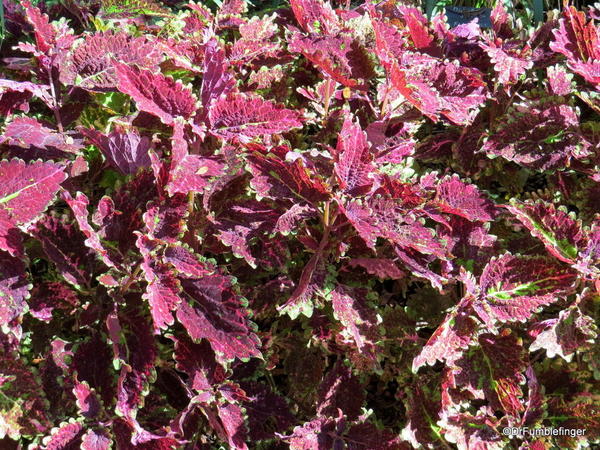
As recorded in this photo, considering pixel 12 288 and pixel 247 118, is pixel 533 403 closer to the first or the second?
pixel 247 118

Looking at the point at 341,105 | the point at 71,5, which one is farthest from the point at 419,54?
the point at 71,5

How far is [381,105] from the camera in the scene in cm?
155

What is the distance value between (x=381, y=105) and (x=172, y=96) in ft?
1.80

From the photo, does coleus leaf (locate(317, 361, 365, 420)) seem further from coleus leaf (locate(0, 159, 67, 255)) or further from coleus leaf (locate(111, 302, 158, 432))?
coleus leaf (locate(0, 159, 67, 255))

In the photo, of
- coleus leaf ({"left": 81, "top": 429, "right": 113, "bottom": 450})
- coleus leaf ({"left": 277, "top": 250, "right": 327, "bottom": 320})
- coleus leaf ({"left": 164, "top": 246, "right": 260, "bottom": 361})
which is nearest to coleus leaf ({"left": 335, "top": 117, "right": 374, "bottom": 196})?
coleus leaf ({"left": 277, "top": 250, "right": 327, "bottom": 320})

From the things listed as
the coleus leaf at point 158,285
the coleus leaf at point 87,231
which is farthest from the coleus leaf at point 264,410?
the coleus leaf at point 87,231

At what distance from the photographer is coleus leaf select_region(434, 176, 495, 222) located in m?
1.33

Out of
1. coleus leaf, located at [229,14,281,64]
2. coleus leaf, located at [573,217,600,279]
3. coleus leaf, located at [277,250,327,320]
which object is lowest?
coleus leaf, located at [277,250,327,320]

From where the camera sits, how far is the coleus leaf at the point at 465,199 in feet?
4.37

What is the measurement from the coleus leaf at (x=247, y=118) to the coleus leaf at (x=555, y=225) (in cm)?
48

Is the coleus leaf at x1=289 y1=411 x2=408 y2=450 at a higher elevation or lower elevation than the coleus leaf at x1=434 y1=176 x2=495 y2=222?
lower

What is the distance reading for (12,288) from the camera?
117cm

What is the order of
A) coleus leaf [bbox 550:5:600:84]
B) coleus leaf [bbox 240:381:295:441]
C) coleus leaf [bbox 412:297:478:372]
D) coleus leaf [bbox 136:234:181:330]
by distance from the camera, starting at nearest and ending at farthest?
coleus leaf [bbox 136:234:181:330] < coleus leaf [bbox 412:297:478:372] < coleus leaf [bbox 240:381:295:441] < coleus leaf [bbox 550:5:600:84]

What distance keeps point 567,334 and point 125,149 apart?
946 millimetres
